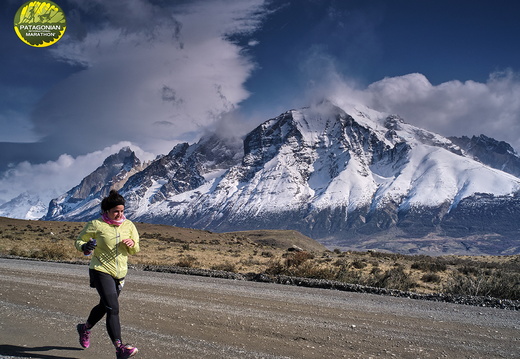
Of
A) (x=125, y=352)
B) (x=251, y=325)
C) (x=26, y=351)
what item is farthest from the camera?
(x=251, y=325)

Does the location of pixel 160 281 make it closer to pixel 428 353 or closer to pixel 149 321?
pixel 149 321

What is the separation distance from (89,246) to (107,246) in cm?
37

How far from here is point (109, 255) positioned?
23.1 ft

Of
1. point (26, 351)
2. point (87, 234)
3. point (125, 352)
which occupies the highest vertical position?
point (87, 234)

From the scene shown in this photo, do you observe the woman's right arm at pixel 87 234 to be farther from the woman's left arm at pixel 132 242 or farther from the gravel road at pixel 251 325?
the gravel road at pixel 251 325

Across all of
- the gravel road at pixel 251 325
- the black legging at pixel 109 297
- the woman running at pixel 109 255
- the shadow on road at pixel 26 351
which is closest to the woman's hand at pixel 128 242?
the woman running at pixel 109 255

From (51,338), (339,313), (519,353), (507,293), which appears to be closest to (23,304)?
(51,338)

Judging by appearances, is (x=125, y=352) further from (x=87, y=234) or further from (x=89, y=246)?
(x=87, y=234)

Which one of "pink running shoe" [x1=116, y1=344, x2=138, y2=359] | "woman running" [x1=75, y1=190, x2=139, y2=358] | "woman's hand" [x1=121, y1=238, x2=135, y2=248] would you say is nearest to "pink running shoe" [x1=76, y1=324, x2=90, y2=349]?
"woman running" [x1=75, y1=190, x2=139, y2=358]

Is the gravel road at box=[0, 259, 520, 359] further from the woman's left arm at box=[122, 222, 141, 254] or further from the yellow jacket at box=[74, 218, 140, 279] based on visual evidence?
the woman's left arm at box=[122, 222, 141, 254]

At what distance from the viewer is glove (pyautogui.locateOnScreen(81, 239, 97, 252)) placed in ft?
A: 21.9

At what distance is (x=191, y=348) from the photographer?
7.56 m

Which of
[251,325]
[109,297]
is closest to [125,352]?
[109,297]

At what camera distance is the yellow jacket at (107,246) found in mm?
6969
